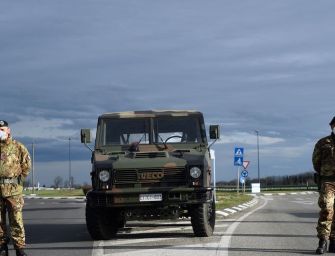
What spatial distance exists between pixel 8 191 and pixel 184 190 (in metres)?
3.56

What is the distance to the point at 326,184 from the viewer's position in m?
Answer: 9.62

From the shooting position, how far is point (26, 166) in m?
9.34

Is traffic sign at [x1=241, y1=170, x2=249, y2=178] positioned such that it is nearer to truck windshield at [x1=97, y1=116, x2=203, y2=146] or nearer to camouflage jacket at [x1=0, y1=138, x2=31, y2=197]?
truck windshield at [x1=97, y1=116, x2=203, y2=146]

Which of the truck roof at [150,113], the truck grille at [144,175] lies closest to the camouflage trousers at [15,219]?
the truck grille at [144,175]

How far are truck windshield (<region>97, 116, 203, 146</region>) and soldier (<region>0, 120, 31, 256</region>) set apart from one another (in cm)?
360

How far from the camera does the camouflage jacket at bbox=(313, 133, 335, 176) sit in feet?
31.7

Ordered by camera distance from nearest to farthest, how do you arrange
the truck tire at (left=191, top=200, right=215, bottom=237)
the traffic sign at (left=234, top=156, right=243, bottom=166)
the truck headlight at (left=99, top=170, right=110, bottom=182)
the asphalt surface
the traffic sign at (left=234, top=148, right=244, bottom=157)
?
the asphalt surface → the truck headlight at (left=99, top=170, right=110, bottom=182) → the truck tire at (left=191, top=200, right=215, bottom=237) → the traffic sign at (left=234, top=156, right=243, bottom=166) → the traffic sign at (left=234, top=148, right=244, bottom=157)

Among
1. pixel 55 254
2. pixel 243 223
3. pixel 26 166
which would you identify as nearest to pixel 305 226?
pixel 243 223

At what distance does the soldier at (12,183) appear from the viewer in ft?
29.7

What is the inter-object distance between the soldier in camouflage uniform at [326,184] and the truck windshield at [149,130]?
Result: 355 cm

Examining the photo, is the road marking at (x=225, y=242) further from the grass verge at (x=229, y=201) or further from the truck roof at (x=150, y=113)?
the grass verge at (x=229, y=201)

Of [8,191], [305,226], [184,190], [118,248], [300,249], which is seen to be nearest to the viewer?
[8,191]

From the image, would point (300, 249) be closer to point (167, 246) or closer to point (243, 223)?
point (167, 246)

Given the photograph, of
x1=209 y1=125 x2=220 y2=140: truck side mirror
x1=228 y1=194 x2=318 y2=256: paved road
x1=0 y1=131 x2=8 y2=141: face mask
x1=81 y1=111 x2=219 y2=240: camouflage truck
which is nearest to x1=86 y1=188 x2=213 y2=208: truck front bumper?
x1=81 y1=111 x2=219 y2=240: camouflage truck
